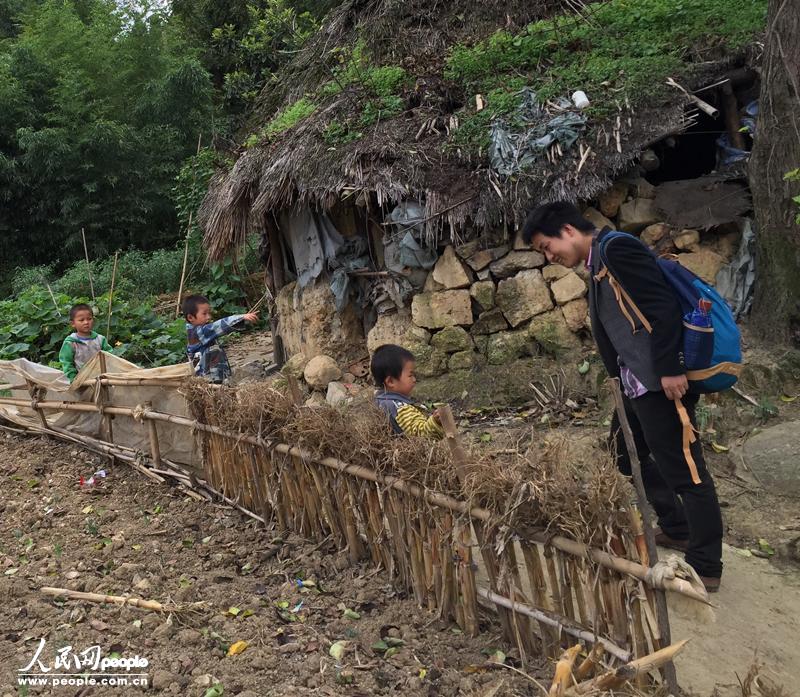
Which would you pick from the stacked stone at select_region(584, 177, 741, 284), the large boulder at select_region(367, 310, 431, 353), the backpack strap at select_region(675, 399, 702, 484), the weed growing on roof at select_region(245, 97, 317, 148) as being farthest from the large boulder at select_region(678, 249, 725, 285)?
the weed growing on roof at select_region(245, 97, 317, 148)

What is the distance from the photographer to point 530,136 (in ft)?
17.4

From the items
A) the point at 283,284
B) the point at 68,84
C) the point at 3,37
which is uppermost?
the point at 3,37

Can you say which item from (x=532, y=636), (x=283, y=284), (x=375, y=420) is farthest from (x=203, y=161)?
(x=532, y=636)

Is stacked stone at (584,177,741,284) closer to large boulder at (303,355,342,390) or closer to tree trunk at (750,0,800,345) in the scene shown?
tree trunk at (750,0,800,345)

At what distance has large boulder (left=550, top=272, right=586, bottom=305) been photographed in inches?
213

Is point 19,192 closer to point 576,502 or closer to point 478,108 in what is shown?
point 478,108

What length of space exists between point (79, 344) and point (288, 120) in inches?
130

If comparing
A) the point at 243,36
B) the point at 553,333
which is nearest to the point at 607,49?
the point at 553,333

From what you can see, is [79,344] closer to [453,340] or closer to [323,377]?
[323,377]

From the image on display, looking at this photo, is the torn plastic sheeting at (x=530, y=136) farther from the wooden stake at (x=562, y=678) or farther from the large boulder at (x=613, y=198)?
the wooden stake at (x=562, y=678)

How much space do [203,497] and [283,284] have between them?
4.01 metres

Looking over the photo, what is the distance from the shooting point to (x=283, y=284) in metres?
7.46

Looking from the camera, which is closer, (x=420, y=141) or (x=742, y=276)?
(x=742, y=276)

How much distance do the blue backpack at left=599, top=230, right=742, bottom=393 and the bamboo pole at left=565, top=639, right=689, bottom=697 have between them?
105 centimetres
